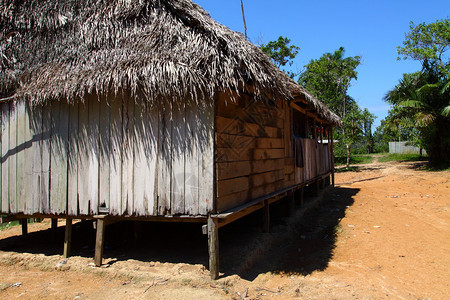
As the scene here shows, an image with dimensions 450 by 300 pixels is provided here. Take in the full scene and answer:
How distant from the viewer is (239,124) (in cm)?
495

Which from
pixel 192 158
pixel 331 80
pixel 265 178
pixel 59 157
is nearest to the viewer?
pixel 192 158

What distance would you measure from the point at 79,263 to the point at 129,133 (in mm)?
2188

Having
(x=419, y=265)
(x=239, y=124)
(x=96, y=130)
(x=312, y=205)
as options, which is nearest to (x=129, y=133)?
(x=96, y=130)

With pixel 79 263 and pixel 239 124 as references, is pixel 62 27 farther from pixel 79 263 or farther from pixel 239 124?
pixel 79 263

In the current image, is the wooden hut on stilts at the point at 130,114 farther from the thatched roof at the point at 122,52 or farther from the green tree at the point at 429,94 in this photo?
the green tree at the point at 429,94

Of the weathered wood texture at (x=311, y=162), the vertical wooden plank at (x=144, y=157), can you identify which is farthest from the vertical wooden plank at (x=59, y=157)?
the weathered wood texture at (x=311, y=162)

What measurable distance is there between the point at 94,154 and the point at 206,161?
1857mm

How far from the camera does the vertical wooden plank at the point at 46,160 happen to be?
5.16 meters

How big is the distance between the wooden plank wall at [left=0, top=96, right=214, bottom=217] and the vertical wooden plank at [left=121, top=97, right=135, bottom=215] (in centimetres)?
1

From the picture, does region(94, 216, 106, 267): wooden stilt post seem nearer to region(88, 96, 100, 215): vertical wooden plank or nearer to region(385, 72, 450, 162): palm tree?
region(88, 96, 100, 215): vertical wooden plank

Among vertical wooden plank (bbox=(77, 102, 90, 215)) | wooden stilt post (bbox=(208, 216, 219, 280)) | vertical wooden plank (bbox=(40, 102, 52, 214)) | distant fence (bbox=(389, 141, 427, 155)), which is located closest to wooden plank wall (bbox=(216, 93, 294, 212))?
wooden stilt post (bbox=(208, 216, 219, 280))

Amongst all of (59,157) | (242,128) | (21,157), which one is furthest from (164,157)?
(21,157)

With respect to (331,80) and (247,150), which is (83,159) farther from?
(331,80)

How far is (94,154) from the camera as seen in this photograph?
4867 millimetres
